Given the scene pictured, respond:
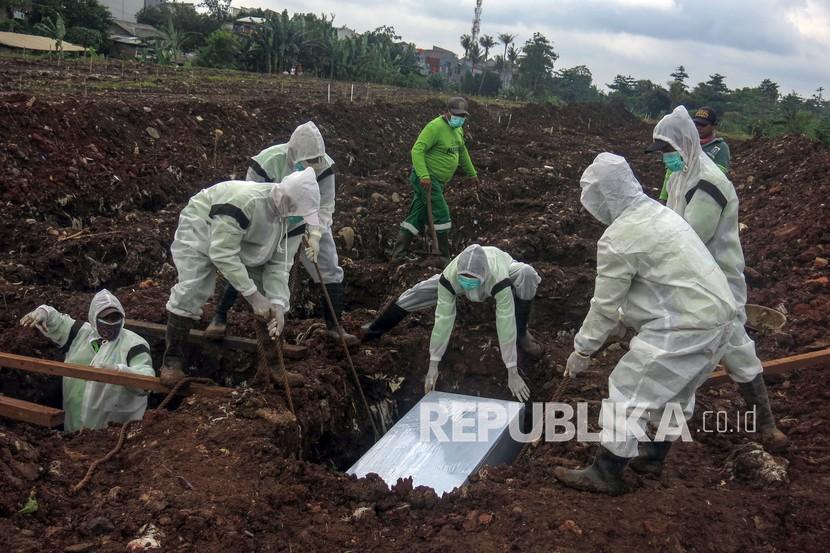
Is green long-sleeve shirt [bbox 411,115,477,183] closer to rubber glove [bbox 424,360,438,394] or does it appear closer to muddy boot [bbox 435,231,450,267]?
muddy boot [bbox 435,231,450,267]

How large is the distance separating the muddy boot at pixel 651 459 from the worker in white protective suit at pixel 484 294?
1233 millimetres

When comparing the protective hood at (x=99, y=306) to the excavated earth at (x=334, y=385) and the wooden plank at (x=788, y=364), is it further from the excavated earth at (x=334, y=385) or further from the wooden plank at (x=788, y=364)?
the wooden plank at (x=788, y=364)

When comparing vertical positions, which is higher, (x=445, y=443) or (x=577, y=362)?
(x=577, y=362)

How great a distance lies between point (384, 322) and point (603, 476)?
254cm

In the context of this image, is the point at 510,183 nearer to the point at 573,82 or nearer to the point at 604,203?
the point at 604,203

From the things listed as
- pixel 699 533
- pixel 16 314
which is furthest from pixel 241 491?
pixel 16 314

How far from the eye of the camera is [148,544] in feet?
9.59

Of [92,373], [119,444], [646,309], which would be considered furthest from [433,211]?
[119,444]

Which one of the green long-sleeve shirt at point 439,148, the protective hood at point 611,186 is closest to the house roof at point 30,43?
the green long-sleeve shirt at point 439,148

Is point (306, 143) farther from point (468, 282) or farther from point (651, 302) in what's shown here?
point (651, 302)

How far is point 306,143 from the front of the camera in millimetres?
5230

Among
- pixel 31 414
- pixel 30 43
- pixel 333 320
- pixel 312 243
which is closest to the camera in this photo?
pixel 31 414

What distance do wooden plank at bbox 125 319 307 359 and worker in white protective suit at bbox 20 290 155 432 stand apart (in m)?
0.44

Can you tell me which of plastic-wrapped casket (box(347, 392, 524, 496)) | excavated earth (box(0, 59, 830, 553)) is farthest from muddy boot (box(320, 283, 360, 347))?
plastic-wrapped casket (box(347, 392, 524, 496))
